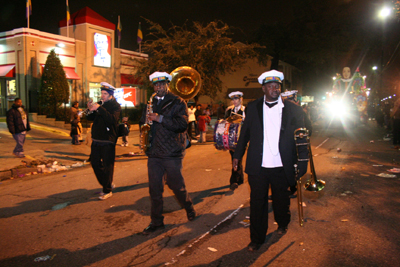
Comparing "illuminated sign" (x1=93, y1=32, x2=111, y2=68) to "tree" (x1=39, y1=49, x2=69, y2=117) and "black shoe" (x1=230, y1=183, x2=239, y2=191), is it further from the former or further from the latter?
"black shoe" (x1=230, y1=183, x2=239, y2=191)

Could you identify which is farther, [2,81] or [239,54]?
[2,81]

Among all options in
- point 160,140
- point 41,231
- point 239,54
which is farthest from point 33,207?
point 239,54

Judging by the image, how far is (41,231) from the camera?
4504 millimetres

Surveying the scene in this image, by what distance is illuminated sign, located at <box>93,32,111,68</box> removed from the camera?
2656 centimetres

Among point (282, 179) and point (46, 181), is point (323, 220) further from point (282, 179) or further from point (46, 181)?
point (46, 181)

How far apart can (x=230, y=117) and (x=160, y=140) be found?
217 centimetres

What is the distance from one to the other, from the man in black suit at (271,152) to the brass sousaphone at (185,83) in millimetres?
3158

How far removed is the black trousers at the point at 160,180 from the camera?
14.5 feet

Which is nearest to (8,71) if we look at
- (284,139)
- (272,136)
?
(272,136)

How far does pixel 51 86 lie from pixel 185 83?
53.5 ft

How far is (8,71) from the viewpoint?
21.8 metres

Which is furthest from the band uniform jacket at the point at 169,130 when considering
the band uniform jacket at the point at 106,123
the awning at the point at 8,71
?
the awning at the point at 8,71

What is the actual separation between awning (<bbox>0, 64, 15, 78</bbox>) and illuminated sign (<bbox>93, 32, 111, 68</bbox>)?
6398 millimetres

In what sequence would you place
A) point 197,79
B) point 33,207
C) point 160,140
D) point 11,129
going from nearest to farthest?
point 160,140
point 33,207
point 197,79
point 11,129
